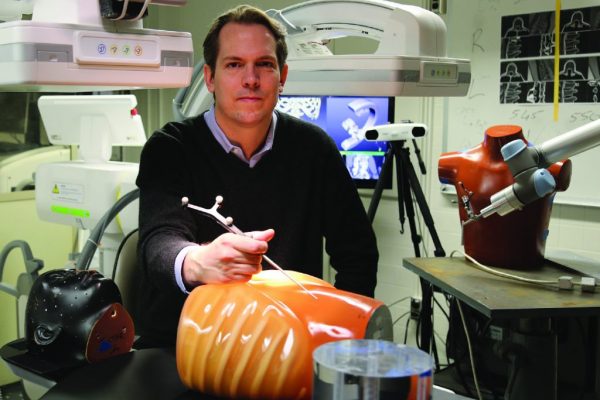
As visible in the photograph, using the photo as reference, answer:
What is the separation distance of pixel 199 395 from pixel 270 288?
0.19m

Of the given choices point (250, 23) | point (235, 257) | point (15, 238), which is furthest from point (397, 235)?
point (235, 257)

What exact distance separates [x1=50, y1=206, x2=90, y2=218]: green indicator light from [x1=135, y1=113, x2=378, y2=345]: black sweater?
2.05 feet

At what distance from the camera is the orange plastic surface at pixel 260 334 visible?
928 millimetres

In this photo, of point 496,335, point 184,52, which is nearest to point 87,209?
point 184,52

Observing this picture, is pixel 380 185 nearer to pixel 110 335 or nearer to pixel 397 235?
pixel 397 235

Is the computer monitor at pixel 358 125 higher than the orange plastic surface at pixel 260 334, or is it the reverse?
the computer monitor at pixel 358 125

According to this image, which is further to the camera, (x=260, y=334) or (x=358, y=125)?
(x=358, y=125)

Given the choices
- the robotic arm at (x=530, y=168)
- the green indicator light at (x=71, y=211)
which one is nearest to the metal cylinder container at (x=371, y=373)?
the robotic arm at (x=530, y=168)

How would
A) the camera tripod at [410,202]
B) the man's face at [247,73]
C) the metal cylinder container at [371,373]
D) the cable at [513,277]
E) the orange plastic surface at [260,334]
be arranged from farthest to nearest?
1. the camera tripod at [410,202]
2. the cable at [513,277]
3. the man's face at [247,73]
4. the orange plastic surface at [260,334]
5. the metal cylinder container at [371,373]

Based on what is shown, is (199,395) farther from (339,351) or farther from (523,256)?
(523,256)

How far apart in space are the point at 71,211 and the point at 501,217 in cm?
145

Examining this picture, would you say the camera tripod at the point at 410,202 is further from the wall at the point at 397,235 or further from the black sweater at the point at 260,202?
the black sweater at the point at 260,202

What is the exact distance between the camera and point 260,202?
5.44 ft

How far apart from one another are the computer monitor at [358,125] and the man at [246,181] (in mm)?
2058
